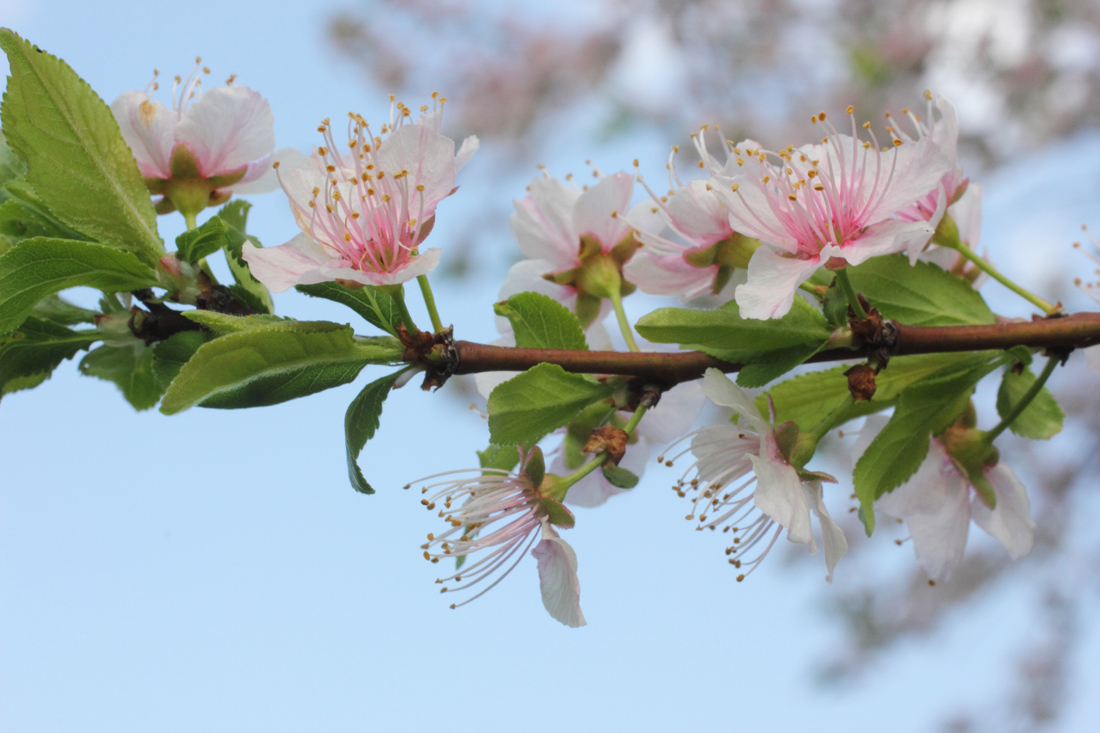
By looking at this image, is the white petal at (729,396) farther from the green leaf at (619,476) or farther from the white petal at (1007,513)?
the white petal at (1007,513)

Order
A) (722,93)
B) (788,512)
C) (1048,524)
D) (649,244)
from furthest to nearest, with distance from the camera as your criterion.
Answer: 1. (722,93)
2. (1048,524)
3. (649,244)
4. (788,512)

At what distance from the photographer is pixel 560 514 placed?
0.67m

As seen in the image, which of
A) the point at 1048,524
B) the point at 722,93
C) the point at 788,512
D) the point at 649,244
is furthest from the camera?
the point at 722,93

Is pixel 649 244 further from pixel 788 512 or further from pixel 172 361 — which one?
pixel 172 361

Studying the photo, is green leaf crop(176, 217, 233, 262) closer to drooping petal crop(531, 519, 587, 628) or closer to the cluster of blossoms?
the cluster of blossoms

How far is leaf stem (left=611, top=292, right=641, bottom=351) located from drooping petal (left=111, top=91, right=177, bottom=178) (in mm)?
385

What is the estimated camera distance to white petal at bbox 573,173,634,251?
0.80 m

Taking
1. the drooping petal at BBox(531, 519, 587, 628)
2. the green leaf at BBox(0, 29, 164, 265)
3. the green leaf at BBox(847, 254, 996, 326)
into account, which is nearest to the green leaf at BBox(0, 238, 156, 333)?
the green leaf at BBox(0, 29, 164, 265)

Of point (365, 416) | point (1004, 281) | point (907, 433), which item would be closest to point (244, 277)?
point (365, 416)

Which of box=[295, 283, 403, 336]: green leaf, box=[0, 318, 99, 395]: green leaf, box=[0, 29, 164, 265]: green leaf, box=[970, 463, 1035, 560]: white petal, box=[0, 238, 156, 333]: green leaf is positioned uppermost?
box=[0, 29, 164, 265]: green leaf

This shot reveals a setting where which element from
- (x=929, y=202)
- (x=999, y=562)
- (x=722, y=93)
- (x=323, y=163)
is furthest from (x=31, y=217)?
(x=999, y=562)

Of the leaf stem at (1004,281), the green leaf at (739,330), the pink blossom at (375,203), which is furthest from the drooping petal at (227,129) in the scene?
the leaf stem at (1004,281)

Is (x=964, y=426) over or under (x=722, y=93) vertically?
under

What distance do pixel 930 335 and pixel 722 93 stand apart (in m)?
4.54
